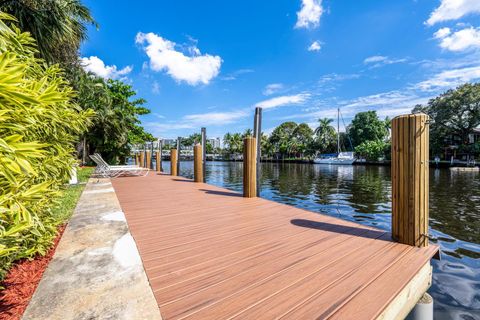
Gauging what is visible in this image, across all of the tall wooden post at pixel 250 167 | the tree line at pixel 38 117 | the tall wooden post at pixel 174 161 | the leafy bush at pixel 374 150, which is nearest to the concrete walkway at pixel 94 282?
the tree line at pixel 38 117

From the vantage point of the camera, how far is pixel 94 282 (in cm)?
201

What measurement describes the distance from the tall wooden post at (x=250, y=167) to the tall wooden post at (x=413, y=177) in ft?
11.4

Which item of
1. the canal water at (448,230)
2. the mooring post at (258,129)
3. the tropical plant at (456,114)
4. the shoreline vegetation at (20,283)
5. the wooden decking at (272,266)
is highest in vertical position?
the tropical plant at (456,114)

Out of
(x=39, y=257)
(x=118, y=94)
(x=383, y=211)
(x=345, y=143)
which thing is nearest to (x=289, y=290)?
(x=39, y=257)

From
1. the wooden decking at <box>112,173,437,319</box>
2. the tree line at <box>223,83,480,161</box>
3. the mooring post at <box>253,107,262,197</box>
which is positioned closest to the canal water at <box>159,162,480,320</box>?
the wooden decking at <box>112,173,437,319</box>

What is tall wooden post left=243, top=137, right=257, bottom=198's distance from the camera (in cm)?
597

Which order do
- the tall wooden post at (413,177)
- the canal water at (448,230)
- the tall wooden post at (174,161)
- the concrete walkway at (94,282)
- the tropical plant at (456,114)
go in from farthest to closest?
the tropical plant at (456,114) → the tall wooden post at (174,161) → the canal water at (448,230) → the tall wooden post at (413,177) → the concrete walkway at (94,282)

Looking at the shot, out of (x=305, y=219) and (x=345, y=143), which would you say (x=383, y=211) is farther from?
(x=345, y=143)

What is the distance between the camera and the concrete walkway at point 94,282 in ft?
5.37

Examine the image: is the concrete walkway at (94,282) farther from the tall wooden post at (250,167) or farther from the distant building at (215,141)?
the distant building at (215,141)

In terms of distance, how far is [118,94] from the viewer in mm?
23031

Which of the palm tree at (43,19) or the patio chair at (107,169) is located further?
the patio chair at (107,169)

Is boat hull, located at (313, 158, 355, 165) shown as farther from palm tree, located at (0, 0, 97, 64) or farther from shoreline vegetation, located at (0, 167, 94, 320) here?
shoreline vegetation, located at (0, 167, 94, 320)

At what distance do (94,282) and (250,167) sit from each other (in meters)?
4.41
